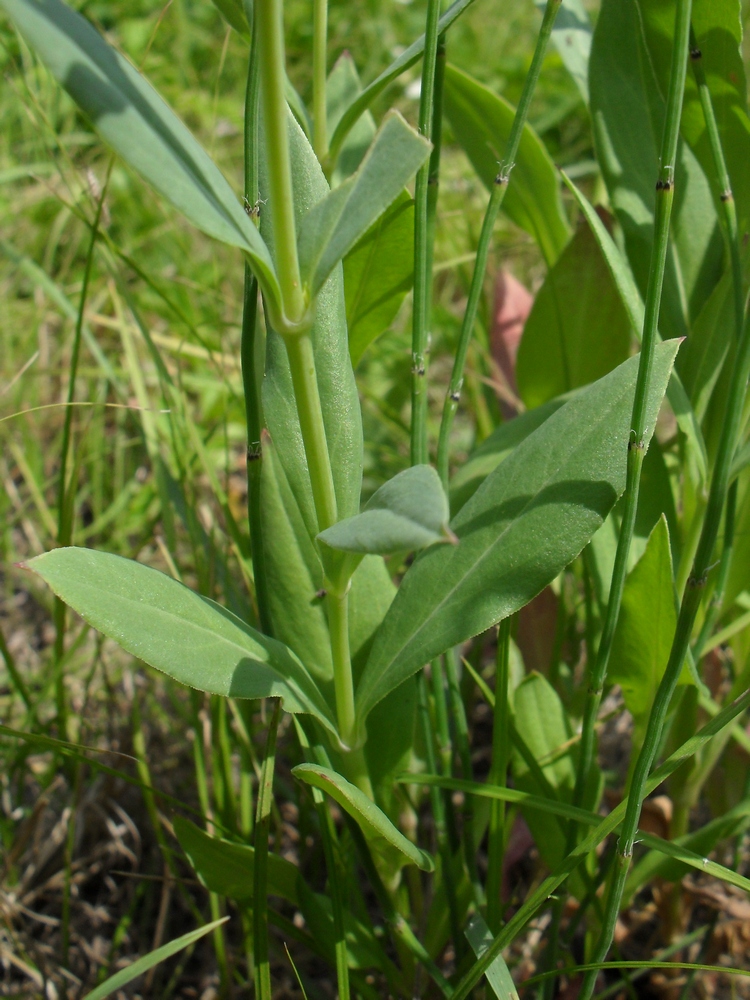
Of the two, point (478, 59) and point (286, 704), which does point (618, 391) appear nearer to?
point (286, 704)

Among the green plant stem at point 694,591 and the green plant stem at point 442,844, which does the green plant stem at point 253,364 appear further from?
the green plant stem at point 694,591

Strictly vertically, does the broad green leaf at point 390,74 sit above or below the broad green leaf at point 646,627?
above

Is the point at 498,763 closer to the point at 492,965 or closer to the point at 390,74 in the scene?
the point at 492,965

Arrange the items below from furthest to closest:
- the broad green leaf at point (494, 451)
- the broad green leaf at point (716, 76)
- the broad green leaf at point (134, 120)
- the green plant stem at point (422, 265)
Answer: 1. the broad green leaf at point (494, 451)
2. the broad green leaf at point (716, 76)
3. the green plant stem at point (422, 265)
4. the broad green leaf at point (134, 120)

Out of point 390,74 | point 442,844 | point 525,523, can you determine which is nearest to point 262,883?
point 442,844

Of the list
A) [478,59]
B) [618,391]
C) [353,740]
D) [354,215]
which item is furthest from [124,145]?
[478,59]

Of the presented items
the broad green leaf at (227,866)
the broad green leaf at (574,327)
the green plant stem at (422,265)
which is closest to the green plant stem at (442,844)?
the broad green leaf at (227,866)
